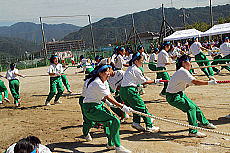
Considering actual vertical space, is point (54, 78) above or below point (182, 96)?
above

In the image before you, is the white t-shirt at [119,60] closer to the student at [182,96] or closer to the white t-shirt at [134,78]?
the white t-shirt at [134,78]

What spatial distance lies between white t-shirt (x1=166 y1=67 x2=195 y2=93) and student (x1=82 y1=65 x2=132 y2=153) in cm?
130

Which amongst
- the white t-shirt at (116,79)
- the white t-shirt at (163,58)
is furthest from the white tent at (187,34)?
the white t-shirt at (116,79)

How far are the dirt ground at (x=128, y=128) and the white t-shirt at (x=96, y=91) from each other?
111cm

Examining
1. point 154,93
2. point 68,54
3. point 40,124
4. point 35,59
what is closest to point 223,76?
point 154,93

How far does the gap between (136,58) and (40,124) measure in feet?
11.8

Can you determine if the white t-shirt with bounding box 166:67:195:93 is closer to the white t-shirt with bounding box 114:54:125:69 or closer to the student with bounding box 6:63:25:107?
the white t-shirt with bounding box 114:54:125:69

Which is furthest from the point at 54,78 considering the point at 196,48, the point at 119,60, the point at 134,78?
the point at 196,48

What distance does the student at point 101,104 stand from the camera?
16.5ft

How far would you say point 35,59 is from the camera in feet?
138

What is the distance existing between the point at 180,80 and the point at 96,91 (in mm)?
1802

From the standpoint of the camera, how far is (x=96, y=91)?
16.7ft

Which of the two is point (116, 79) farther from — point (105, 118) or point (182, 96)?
point (105, 118)

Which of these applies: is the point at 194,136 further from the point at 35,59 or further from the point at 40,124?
the point at 35,59
